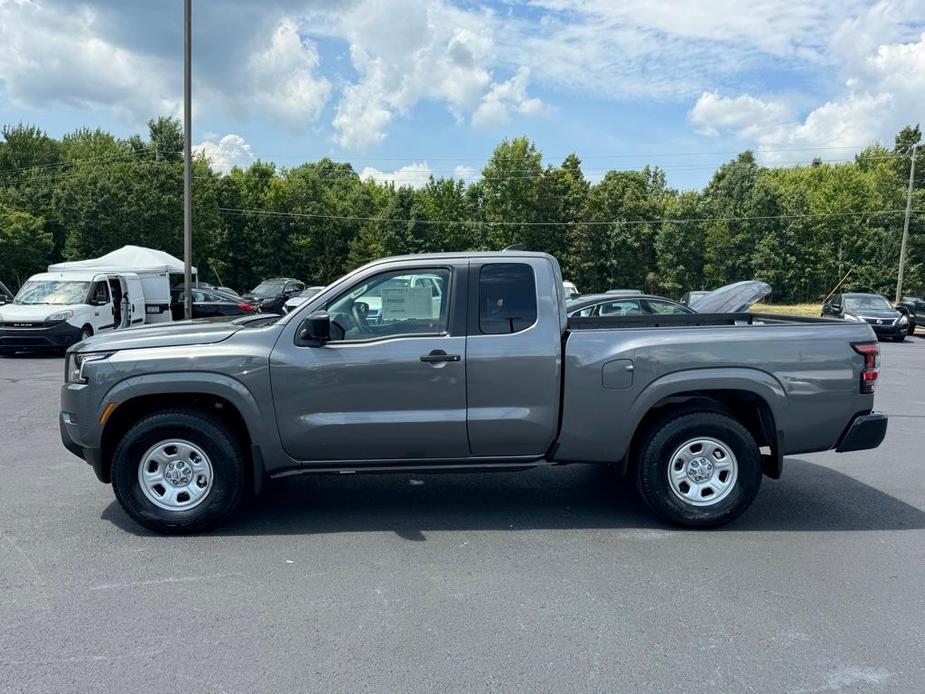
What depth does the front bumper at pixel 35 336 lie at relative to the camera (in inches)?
617

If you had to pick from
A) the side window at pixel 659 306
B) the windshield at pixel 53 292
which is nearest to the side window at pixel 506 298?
the side window at pixel 659 306

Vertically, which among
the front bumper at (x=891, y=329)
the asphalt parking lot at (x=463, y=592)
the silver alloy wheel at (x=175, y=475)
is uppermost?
the front bumper at (x=891, y=329)

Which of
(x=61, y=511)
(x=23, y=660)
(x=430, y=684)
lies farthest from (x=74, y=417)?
(x=430, y=684)

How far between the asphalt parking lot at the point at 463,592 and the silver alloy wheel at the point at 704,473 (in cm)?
28

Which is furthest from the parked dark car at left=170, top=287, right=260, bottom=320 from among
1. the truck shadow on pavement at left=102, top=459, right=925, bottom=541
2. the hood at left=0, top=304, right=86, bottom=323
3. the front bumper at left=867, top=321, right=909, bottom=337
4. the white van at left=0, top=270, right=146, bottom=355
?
the front bumper at left=867, top=321, right=909, bottom=337

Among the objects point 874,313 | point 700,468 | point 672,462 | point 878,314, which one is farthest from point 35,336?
point 878,314

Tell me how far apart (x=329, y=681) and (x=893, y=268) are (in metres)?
57.9

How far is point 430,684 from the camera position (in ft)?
10.3

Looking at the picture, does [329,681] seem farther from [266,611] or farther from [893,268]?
[893,268]

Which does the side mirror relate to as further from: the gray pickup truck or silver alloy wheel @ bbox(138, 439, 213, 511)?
silver alloy wheel @ bbox(138, 439, 213, 511)

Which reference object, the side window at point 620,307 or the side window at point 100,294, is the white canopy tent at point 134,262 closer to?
the side window at point 100,294

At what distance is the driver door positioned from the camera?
4.89 metres

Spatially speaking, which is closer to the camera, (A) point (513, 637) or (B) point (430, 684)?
(B) point (430, 684)

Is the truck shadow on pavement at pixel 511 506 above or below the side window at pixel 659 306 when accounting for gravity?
below
